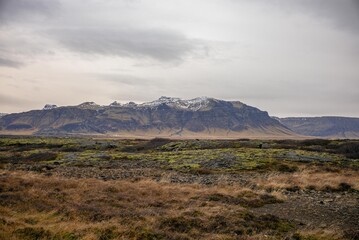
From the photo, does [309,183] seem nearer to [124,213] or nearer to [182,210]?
[182,210]

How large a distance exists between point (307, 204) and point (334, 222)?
15.9 feet

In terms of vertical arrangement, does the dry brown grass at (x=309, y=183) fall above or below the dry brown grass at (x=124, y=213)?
below

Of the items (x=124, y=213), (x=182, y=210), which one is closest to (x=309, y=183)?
(x=182, y=210)

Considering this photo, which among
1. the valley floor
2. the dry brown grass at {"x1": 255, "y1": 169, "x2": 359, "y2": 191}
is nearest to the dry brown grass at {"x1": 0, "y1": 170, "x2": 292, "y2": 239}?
the valley floor

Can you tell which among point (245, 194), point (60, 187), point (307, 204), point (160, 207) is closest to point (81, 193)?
point (60, 187)

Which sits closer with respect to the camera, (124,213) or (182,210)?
(124,213)

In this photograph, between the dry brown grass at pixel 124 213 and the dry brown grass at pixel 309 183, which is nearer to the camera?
the dry brown grass at pixel 124 213

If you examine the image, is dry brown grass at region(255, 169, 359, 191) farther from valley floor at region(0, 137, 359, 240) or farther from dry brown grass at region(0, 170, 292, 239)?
dry brown grass at region(0, 170, 292, 239)

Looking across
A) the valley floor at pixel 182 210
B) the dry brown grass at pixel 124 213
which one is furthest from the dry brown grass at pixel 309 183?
the dry brown grass at pixel 124 213

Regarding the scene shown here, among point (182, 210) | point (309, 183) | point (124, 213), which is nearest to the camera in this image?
point (124, 213)

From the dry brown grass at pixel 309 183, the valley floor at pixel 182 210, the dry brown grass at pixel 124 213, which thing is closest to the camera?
the dry brown grass at pixel 124 213

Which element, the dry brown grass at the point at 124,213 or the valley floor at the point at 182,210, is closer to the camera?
the dry brown grass at the point at 124,213

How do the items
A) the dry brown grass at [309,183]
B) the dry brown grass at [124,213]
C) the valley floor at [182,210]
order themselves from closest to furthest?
the dry brown grass at [124,213] → the valley floor at [182,210] → the dry brown grass at [309,183]

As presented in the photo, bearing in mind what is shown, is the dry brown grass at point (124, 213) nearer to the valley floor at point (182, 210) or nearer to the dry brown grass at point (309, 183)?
the valley floor at point (182, 210)
